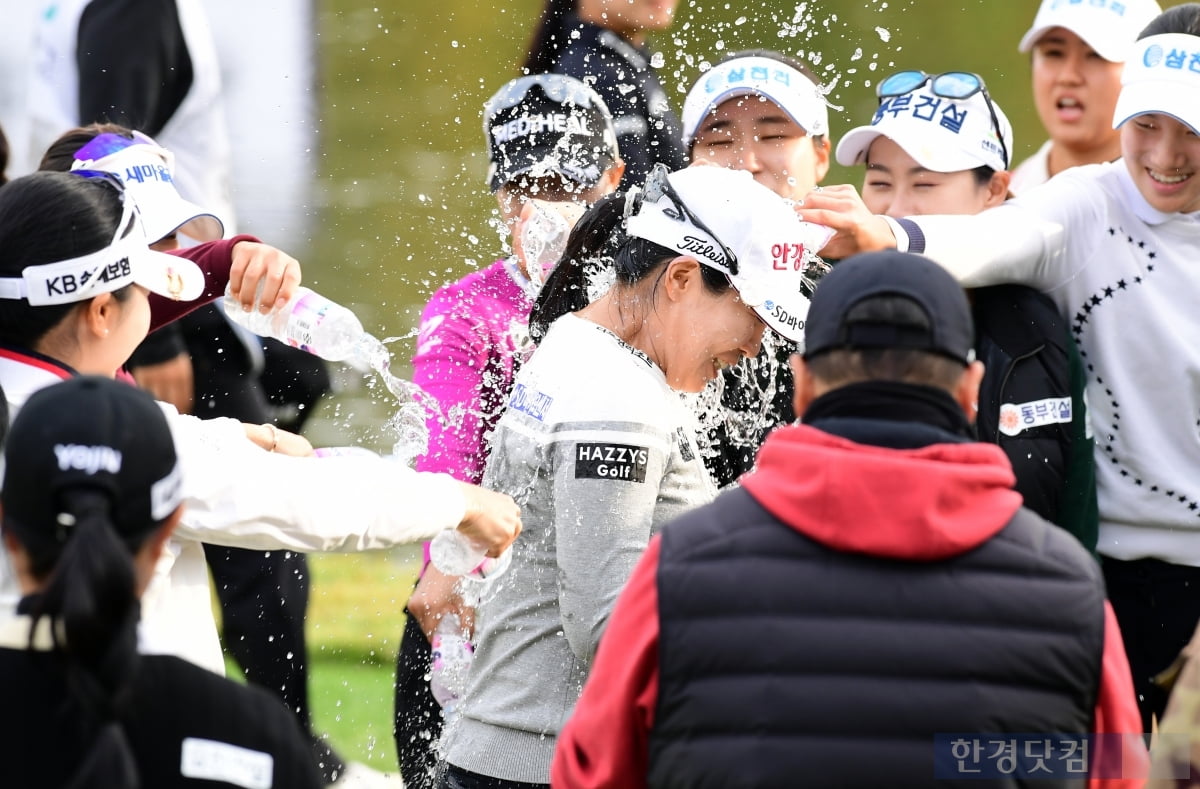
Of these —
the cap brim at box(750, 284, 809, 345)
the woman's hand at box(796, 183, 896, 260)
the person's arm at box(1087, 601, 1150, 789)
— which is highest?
the woman's hand at box(796, 183, 896, 260)

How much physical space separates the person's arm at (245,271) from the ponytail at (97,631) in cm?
141

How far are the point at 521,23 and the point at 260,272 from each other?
6.76 m

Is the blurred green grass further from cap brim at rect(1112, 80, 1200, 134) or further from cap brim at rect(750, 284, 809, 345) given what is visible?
cap brim at rect(1112, 80, 1200, 134)

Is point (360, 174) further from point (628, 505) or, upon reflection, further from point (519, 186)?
point (628, 505)

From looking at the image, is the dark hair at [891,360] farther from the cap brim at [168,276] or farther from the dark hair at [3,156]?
the dark hair at [3,156]

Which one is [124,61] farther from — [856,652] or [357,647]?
[856,652]

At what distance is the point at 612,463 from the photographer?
2.50m

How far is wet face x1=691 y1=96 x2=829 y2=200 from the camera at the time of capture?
3.87 metres

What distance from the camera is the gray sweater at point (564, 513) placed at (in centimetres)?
251

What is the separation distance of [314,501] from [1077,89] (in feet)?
10.0

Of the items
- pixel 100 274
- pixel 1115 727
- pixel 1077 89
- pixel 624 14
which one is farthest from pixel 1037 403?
pixel 624 14

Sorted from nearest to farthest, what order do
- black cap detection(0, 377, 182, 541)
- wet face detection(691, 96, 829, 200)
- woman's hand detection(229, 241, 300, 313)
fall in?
black cap detection(0, 377, 182, 541), woman's hand detection(229, 241, 300, 313), wet face detection(691, 96, 829, 200)

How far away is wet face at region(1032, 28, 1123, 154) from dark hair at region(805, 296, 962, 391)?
287 cm

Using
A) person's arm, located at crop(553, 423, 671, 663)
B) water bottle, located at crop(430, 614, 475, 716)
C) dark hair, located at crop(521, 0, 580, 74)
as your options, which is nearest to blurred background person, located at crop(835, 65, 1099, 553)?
person's arm, located at crop(553, 423, 671, 663)
